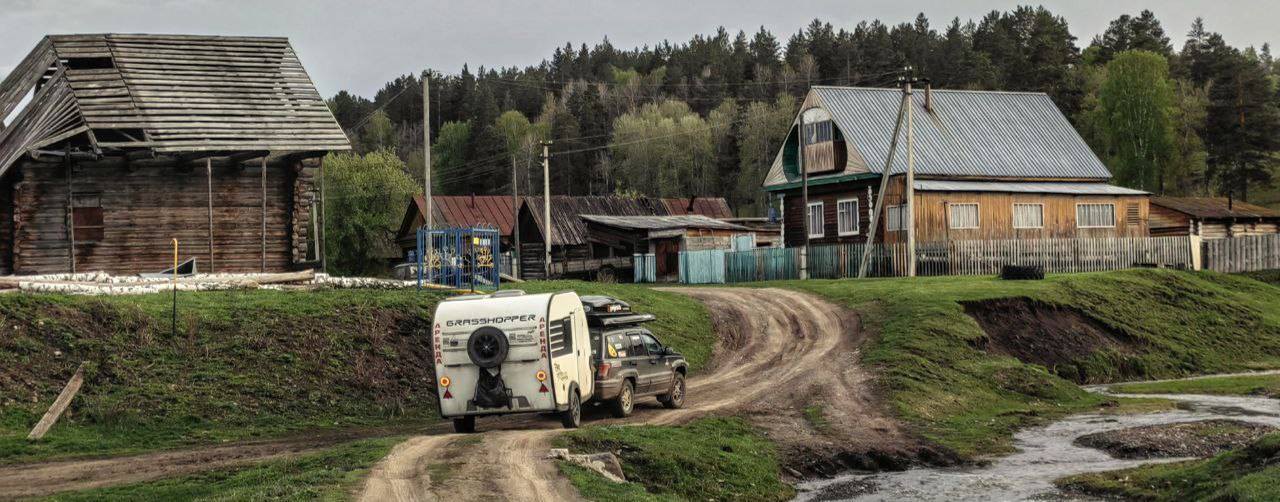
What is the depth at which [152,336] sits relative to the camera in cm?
2894

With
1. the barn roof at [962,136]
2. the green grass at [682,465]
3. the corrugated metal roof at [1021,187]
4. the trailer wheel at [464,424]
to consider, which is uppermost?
the barn roof at [962,136]

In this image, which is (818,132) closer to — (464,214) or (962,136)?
(962,136)

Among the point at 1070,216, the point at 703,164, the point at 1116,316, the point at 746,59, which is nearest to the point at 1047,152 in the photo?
the point at 1070,216

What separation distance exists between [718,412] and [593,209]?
52272mm

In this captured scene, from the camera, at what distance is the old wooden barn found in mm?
39750

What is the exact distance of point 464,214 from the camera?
267 feet

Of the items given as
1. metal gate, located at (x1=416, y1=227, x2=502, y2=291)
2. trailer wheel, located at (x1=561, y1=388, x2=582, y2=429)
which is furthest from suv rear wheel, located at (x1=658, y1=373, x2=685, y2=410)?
metal gate, located at (x1=416, y1=227, x2=502, y2=291)

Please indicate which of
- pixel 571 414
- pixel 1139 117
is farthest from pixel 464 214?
pixel 571 414

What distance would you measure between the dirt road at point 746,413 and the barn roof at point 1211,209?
31251 millimetres

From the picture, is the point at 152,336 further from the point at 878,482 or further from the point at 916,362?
the point at 916,362

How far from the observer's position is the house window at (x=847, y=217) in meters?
58.2

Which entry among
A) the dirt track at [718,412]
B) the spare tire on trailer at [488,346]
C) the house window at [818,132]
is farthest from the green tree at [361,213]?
the spare tire on trailer at [488,346]

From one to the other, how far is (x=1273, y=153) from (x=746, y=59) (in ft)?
251

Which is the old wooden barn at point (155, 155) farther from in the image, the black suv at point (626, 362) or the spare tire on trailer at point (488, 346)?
the spare tire on trailer at point (488, 346)
